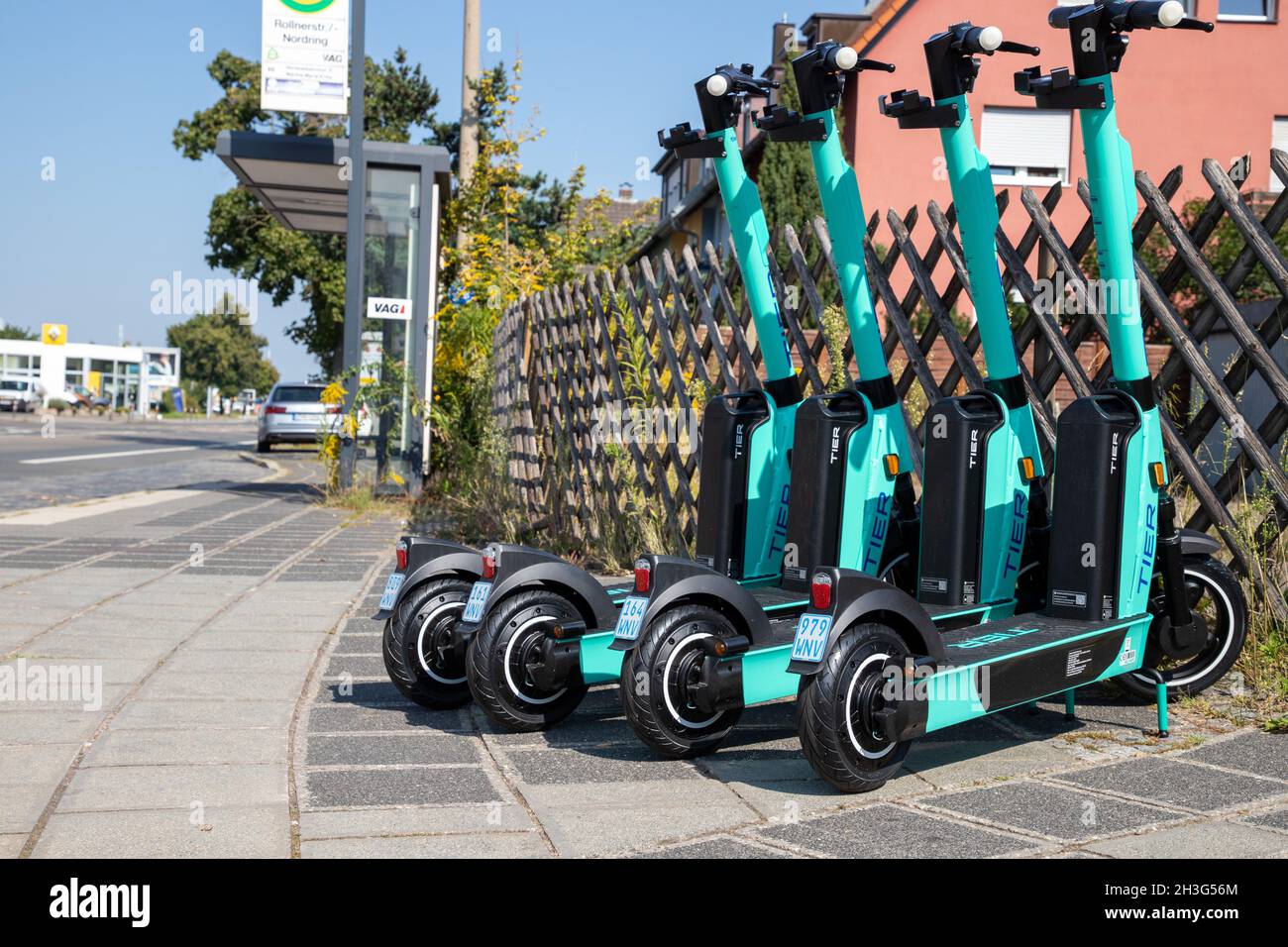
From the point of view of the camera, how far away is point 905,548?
14.0ft

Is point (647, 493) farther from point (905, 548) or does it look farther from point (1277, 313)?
point (1277, 313)

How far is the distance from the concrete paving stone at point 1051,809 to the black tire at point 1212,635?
0.95 metres

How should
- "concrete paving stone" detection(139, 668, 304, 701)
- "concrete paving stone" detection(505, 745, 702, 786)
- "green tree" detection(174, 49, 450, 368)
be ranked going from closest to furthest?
"concrete paving stone" detection(505, 745, 702, 786) → "concrete paving stone" detection(139, 668, 304, 701) → "green tree" detection(174, 49, 450, 368)

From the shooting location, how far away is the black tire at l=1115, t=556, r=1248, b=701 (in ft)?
13.4

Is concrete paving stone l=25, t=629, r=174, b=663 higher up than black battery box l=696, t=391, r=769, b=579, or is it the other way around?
black battery box l=696, t=391, r=769, b=579

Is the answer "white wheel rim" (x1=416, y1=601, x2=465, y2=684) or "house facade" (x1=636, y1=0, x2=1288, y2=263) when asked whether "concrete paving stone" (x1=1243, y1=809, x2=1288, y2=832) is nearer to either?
"white wheel rim" (x1=416, y1=601, x2=465, y2=684)

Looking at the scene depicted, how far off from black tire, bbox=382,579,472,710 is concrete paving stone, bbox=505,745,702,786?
56cm

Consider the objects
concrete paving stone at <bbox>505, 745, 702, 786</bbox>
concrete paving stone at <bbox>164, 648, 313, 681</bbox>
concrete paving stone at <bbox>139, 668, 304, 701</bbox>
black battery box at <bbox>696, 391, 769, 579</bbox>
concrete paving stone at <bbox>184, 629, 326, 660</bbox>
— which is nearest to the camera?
concrete paving stone at <bbox>505, 745, 702, 786</bbox>

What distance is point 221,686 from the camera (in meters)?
4.50

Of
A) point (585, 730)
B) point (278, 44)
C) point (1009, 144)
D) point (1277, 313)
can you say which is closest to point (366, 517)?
Result: point (278, 44)

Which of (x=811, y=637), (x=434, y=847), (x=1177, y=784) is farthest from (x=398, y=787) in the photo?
(x=1177, y=784)

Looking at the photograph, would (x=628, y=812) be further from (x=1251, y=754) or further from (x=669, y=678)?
(x=1251, y=754)

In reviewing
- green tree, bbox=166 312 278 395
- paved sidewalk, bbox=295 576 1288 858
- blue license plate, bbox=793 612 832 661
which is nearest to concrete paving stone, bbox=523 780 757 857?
paved sidewalk, bbox=295 576 1288 858
